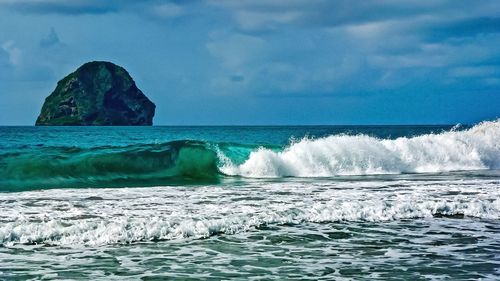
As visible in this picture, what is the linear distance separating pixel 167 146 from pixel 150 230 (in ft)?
57.7

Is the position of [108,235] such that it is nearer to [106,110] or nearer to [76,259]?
[76,259]

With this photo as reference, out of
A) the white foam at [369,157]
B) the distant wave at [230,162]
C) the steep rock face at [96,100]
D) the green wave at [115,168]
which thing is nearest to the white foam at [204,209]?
the green wave at [115,168]

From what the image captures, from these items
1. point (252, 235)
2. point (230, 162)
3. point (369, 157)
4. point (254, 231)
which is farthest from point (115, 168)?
point (252, 235)

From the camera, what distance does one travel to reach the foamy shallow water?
7965 millimetres

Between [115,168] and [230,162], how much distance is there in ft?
15.4

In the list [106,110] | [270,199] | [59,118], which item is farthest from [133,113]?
[270,199]

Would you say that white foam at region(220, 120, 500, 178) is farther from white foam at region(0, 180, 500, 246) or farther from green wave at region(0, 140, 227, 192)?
white foam at region(0, 180, 500, 246)

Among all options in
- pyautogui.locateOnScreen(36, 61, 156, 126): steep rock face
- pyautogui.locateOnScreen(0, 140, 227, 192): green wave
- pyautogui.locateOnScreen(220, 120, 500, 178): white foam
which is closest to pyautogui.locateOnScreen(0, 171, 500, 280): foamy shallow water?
pyautogui.locateOnScreen(0, 140, 227, 192): green wave

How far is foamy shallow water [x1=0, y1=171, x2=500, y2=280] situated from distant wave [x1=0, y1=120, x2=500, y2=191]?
7.39 metres

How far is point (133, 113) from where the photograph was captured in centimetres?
13350

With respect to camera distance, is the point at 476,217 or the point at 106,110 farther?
the point at 106,110

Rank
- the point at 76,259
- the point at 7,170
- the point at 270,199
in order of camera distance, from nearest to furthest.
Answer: the point at 76,259 → the point at 270,199 → the point at 7,170

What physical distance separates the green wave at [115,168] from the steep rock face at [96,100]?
102m

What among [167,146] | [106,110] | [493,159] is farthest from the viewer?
[106,110]
